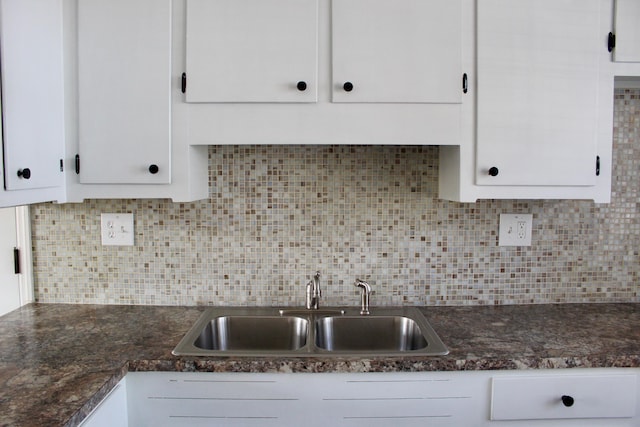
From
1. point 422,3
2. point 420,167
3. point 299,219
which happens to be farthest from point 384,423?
point 422,3

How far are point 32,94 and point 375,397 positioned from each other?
1401 millimetres

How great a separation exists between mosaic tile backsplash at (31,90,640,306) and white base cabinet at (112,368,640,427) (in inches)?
21.8

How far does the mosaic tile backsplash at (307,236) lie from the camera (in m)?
2.04

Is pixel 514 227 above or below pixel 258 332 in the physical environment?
above

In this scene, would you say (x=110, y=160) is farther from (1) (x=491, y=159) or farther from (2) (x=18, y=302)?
(1) (x=491, y=159)

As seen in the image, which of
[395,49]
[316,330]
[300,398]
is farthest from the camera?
[316,330]

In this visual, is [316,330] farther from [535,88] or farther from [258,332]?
[535,88]

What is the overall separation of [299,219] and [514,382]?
96cm

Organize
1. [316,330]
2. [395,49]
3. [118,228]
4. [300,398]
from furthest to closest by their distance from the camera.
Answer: [118,228], [316,330], [395,49], [300,398]

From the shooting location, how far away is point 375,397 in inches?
60.7

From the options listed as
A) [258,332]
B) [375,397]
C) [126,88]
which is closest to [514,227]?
[375,397]

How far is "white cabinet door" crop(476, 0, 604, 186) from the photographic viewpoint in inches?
68.6

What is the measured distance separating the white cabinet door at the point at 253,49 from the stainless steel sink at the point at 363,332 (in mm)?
827

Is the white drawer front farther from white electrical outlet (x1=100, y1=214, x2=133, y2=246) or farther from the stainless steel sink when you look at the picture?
white electrical outlet (x1=100, y1=214, x2=133, y2=246)
